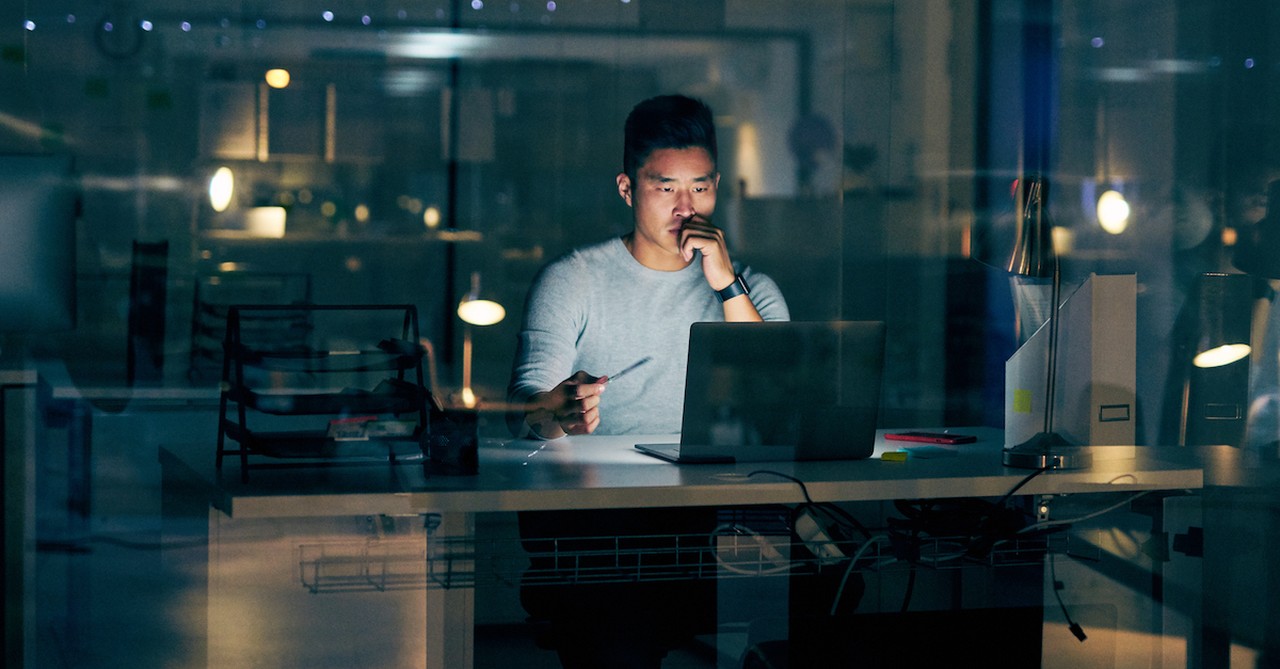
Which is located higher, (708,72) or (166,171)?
(708,72)

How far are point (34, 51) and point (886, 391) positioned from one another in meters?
2.97

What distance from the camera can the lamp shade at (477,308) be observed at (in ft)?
12.7

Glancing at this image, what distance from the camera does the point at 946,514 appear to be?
6.66 feet

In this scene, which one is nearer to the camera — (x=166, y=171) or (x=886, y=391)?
(x=166, y=171)

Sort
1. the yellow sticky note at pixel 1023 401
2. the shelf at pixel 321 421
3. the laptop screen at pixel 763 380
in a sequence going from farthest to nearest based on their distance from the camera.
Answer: the yellow sticky note at pixel 1023 401
the laptop screen at pixel 763 380
the shelf at pixel 321 421

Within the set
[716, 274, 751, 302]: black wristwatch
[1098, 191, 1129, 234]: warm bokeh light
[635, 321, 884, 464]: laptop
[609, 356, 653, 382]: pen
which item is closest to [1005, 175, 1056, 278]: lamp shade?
[635, 321, 884, 464]: laptop

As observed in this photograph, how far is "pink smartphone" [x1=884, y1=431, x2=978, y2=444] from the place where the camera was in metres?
2.28

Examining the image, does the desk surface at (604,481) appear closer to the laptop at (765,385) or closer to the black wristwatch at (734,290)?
the laptop at (765,385)

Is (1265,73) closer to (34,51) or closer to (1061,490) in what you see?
(1061,490)

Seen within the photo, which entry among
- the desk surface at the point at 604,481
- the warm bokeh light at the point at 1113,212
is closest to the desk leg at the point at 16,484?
the desk surface at the point at 604,481

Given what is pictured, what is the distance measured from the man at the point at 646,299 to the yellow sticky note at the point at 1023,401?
0.72m

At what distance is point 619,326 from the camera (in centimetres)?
275

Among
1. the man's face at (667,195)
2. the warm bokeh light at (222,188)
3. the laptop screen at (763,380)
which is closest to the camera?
the laptop screen at (763,380)

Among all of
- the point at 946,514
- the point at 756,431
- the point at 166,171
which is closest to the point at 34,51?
the point at 166,171
